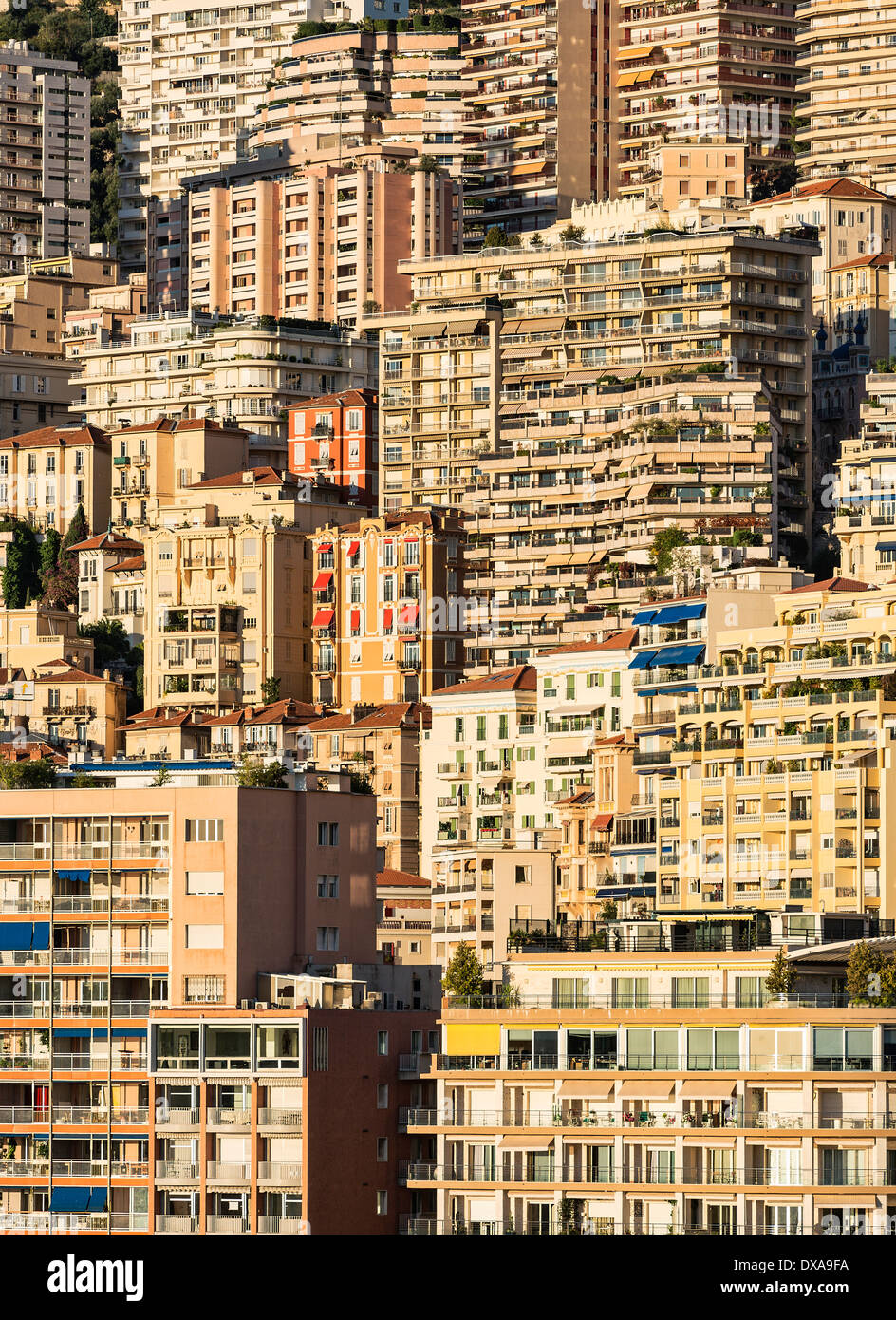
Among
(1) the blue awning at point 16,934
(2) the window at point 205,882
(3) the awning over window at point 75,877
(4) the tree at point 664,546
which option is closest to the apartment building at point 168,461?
(4) the tree at point 664,546

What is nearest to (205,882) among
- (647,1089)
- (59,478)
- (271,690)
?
(647,1089)

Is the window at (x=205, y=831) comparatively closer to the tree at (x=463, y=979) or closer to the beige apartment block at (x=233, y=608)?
the tree at (x=463, y=979)

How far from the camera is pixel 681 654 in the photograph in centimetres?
10769

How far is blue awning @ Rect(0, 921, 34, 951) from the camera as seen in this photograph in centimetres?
7600

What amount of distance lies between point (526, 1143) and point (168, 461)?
101 meters

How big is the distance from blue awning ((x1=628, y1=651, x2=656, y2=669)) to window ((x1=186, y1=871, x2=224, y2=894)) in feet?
117

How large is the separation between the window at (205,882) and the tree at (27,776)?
131 feet

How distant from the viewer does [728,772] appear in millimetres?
99375

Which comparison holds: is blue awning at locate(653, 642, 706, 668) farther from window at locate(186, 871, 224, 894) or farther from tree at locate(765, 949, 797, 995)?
tree at locate(765, 949, 797, 995)

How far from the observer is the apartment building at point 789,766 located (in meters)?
90.8

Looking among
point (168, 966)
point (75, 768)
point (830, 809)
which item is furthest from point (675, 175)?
point (168, 966)

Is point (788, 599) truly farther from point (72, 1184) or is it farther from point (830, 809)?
point (72, 1184)

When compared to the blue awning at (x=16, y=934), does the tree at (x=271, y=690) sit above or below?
above

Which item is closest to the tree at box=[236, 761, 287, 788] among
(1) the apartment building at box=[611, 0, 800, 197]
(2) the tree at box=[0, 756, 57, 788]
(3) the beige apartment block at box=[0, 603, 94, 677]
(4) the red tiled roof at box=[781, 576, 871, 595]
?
(4) the red tiled roof at box=[781, 576, 871, 595]
